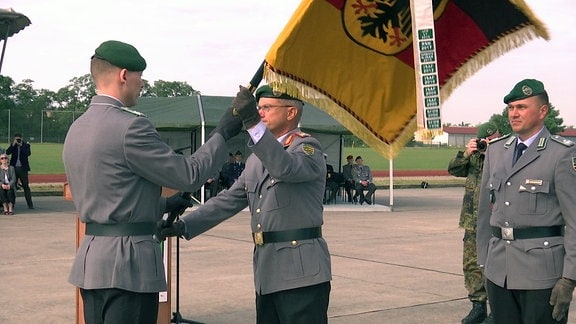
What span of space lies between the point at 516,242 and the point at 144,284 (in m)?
2.08

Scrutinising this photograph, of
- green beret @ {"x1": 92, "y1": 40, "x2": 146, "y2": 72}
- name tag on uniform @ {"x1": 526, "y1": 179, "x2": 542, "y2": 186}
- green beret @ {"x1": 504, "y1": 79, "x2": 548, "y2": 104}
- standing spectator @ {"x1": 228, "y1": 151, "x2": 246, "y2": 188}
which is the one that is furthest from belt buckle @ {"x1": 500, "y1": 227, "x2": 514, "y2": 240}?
standing spectator @ {"x1": 228, "y1": 151, "x2": 246, "y2": 188}

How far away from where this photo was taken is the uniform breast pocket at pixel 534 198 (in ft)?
14.1

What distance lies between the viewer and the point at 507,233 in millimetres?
4410

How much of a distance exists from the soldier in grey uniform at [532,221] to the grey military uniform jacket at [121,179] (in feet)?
5.91

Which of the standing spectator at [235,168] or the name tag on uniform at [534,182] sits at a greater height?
the standing spectator at [235,168]

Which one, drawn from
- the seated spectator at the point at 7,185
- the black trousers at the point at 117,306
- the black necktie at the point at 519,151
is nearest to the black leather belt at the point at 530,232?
the black necktie at the point at 519,151

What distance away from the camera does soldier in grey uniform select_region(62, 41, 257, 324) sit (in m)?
3.40

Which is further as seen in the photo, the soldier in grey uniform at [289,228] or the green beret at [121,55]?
the soldier in grey uniform at [289,228]

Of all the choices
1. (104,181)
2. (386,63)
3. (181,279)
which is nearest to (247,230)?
(181,279)

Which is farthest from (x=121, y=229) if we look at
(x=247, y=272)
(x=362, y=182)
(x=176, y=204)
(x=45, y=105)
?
(x=45, y=105)

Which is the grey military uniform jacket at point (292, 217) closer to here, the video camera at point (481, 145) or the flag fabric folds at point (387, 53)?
the flag fabric folds at point (387, 53)

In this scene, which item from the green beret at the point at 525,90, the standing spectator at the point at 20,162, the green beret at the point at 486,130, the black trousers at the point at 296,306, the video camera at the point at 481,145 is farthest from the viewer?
the standing spectator at the point at 20,162

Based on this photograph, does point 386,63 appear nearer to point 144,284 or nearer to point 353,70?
point 353,70

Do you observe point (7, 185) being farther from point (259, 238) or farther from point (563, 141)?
point (563, 141)
